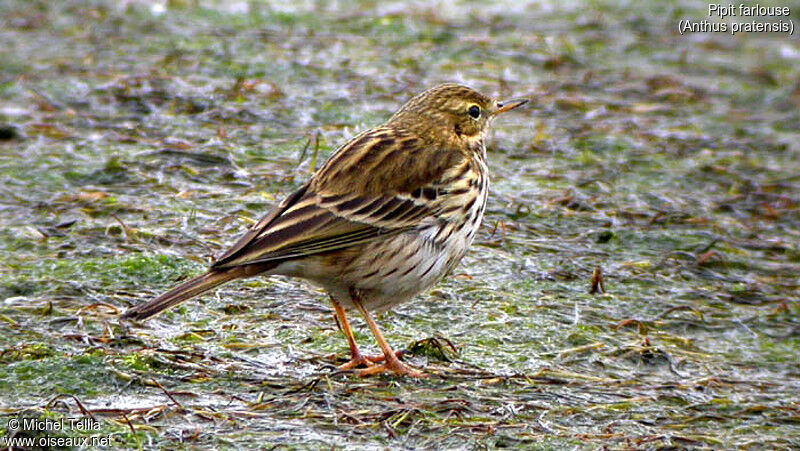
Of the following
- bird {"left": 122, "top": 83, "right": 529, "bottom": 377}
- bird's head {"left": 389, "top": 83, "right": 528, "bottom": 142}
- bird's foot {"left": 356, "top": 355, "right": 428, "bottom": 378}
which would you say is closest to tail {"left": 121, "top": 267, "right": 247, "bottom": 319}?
bird {"left": 122, "top": 83, "right": 529, "bottom": 377}

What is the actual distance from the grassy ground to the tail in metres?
0.38

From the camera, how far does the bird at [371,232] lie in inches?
240

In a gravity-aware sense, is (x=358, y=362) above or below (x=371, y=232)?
below

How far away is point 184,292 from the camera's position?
582cm

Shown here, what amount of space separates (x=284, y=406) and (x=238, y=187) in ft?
11.6

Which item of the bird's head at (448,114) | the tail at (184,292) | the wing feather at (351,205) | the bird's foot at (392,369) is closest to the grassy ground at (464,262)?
the bird's foot at (392,369)

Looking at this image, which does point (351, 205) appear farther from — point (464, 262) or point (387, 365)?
point (464, 262)

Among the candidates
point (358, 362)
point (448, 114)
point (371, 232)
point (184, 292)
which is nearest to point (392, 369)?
point (358, 362)

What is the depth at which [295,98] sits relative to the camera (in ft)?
36.6

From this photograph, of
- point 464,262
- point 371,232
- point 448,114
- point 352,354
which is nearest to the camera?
point 371,232

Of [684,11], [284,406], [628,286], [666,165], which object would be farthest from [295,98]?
[684,11]

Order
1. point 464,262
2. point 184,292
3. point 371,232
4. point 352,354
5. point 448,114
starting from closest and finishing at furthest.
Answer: point 184,292 → point 371,232 → point 352,354 → point 448,114 → point 464,262

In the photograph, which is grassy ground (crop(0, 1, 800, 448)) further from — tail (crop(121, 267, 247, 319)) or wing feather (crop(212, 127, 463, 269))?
wing feather (crop(212, 127, 463, 269))

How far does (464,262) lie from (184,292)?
9.25 ft
